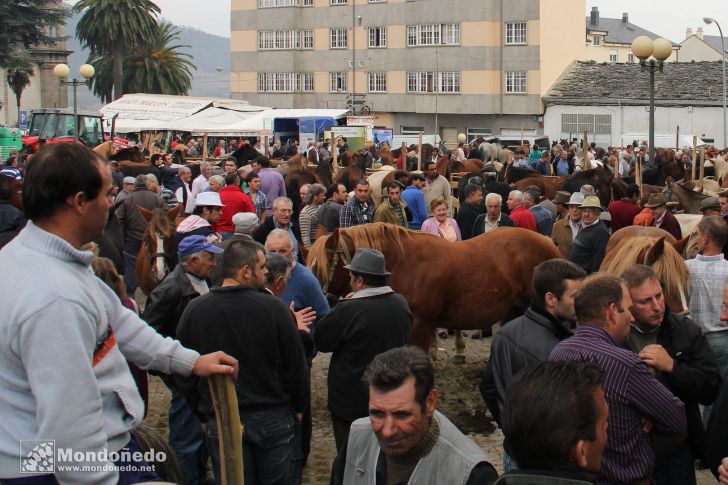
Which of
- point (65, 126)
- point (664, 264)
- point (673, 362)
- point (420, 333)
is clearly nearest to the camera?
point (673, 362)

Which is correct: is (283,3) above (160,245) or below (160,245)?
above

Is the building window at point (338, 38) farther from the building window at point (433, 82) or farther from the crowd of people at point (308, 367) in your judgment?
the crowd of people at point (308, 367)

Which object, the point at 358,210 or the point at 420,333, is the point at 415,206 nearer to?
the point at 358,210

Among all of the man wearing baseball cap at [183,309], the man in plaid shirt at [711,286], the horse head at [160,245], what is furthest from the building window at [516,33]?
the man wearing baseball cap at [183,309]

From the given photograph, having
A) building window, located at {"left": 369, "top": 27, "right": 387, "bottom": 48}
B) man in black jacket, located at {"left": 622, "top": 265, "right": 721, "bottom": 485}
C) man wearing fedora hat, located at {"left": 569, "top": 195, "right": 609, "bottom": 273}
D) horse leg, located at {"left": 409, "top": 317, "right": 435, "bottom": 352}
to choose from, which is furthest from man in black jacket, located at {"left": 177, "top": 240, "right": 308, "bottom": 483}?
building window, located at {"left": 369, "top": 27, "right": 387, "bottom": 48}

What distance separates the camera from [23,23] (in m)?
42.6

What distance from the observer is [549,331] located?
521 centimetres

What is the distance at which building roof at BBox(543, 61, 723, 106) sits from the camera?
5394 centimetres

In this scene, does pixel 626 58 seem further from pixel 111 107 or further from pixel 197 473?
pixel 197 473

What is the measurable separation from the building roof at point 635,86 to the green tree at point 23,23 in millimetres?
29069

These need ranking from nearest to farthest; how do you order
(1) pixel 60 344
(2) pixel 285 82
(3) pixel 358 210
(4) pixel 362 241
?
(1) pixel 60 344, (4) pixel 362 241, (3) pixel 358 210, (2) pixel 285 82

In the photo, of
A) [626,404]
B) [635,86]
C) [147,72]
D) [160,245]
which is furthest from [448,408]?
[147,72]

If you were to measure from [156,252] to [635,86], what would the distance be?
50.3 m

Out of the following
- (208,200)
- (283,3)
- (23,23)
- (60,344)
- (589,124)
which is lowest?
(60,344)
